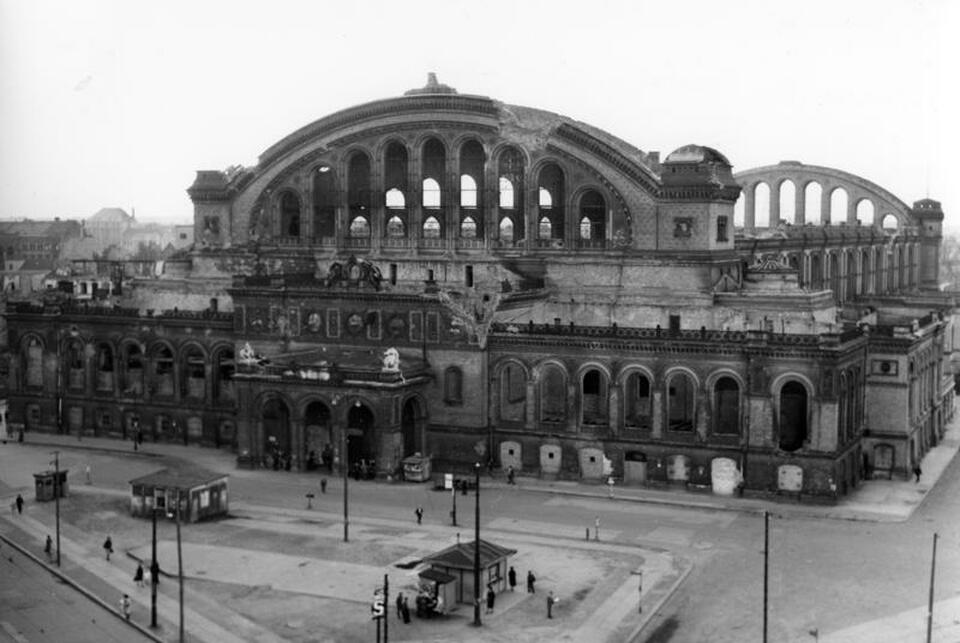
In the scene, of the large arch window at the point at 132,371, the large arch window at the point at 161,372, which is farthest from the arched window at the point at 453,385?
the large arch window at the point at 132,371

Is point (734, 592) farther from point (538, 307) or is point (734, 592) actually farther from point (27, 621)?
point (538, 307)

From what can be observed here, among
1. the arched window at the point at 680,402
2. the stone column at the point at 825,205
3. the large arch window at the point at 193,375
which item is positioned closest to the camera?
the arched window at the point at 680,402

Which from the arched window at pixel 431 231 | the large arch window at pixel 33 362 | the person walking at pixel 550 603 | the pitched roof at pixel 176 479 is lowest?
the person walking at pixel 550 603

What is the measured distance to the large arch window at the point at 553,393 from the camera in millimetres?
83363

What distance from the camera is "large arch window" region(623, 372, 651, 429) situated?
80750mm

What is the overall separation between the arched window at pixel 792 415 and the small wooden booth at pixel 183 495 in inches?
1362

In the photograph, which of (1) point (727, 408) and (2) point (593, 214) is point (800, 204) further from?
(1) point (727, 408)

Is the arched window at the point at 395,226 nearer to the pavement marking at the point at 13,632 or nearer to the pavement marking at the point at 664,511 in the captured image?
the pavement marking at the point at 664,511

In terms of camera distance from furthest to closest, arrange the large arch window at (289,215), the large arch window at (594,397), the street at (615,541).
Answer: the large arch window at (289,215) → the large arch window at (594,397) → the street at (615,541)

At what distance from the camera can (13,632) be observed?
166ft

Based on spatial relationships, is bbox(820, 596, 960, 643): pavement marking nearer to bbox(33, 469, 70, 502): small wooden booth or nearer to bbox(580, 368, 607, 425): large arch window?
bbox(580, 368, 607, 425): large arch window

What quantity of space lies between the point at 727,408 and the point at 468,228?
28.4 m

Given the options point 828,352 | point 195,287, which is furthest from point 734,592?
point 195,287

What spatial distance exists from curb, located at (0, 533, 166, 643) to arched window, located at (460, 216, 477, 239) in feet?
139
